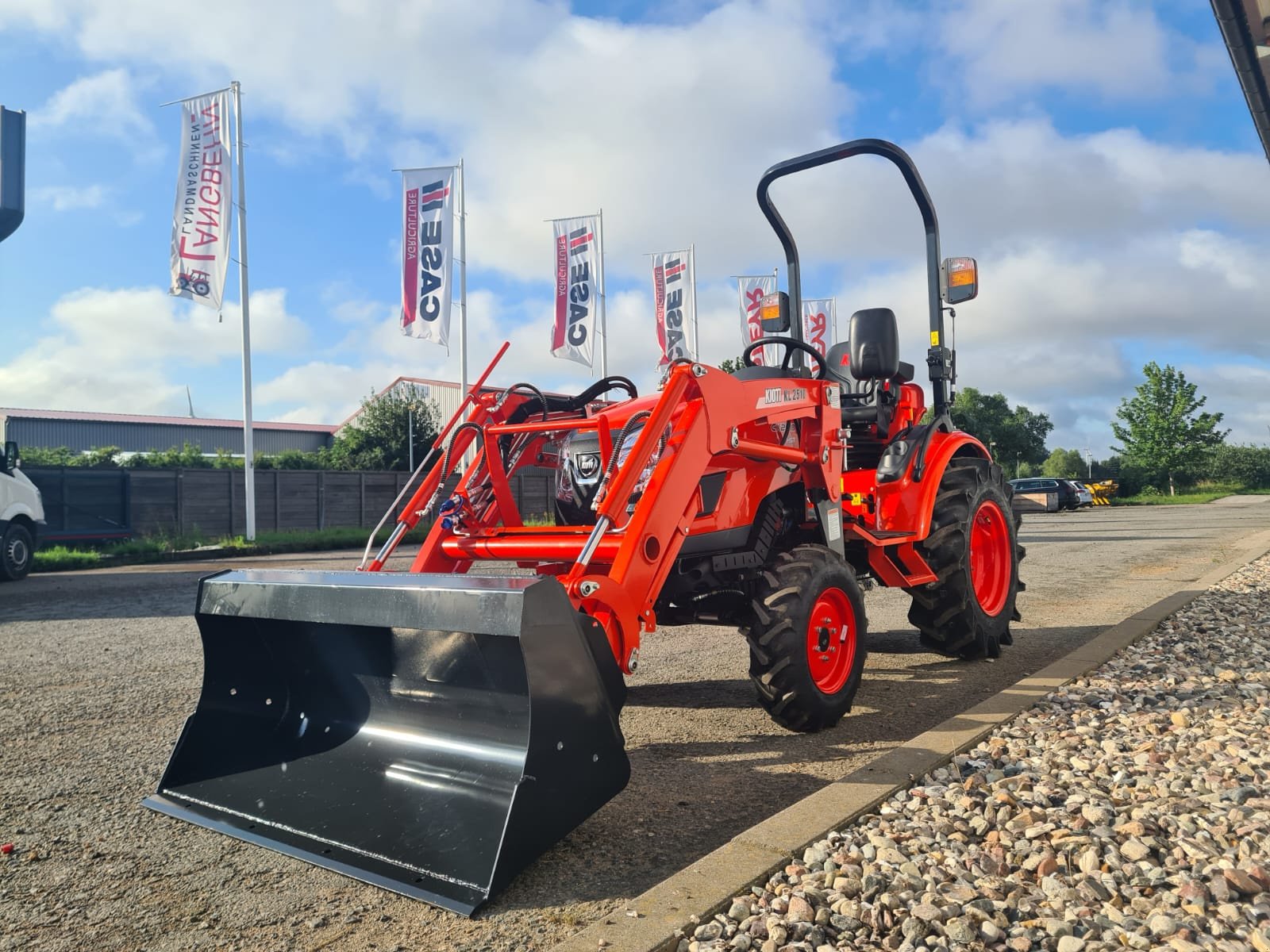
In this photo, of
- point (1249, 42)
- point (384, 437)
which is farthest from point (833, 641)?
point (384, 437)

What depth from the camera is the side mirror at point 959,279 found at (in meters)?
5.57

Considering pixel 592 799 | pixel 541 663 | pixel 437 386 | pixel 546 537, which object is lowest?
pixel 592 799

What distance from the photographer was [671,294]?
27141 mm

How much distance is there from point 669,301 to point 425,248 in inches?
339

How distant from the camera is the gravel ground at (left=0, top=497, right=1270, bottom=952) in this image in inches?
98.1

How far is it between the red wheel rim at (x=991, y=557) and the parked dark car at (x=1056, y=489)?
29.1m

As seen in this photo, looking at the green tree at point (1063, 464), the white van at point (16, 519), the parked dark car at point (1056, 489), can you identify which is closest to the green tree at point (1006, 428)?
the green tree at point (1063, 464)

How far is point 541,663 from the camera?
2820mm

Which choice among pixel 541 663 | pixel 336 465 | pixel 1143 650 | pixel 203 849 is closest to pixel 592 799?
pixel 541 663

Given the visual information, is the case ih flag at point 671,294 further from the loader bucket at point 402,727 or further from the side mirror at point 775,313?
the loader bucket at point 402,727

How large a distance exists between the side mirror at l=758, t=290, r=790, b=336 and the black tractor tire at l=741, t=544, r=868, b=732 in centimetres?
208

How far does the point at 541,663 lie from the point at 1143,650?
14.1 ft

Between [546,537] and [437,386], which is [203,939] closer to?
[546,537]

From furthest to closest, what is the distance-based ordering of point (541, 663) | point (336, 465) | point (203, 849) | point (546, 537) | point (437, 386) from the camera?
point (437, 386)
point (336, 465)
point (546, 537)
point (203, 849)
point (541, 663)
